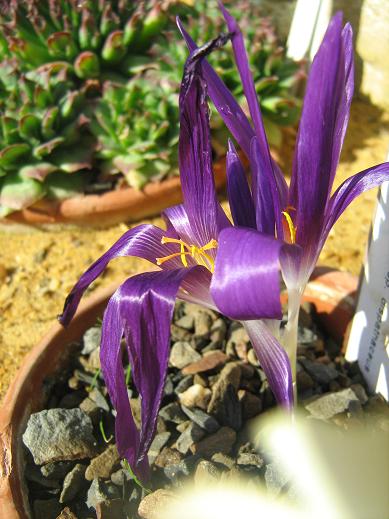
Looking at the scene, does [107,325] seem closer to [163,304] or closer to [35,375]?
[163,304]

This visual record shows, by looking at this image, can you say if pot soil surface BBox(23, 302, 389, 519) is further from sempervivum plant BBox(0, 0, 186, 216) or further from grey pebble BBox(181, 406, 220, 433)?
sempervivum plant BBox(0, 0, 186, 216)

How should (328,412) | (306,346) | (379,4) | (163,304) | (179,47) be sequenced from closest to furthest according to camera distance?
(163,304) < (328,412) < (306,346) < (179,47) < (379,4)

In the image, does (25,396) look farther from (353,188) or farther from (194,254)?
(353,188)

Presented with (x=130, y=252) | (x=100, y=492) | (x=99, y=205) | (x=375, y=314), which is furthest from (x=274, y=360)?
(x=99, y=205)

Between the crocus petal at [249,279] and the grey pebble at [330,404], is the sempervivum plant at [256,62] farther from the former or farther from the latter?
the crocus petal at [249,279]

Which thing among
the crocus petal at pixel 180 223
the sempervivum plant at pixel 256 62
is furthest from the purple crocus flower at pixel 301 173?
the sempervivum plant at pixel 256 62

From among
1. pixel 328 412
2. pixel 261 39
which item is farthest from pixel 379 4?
pixel 328 412

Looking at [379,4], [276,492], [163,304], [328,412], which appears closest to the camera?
[163,304]
